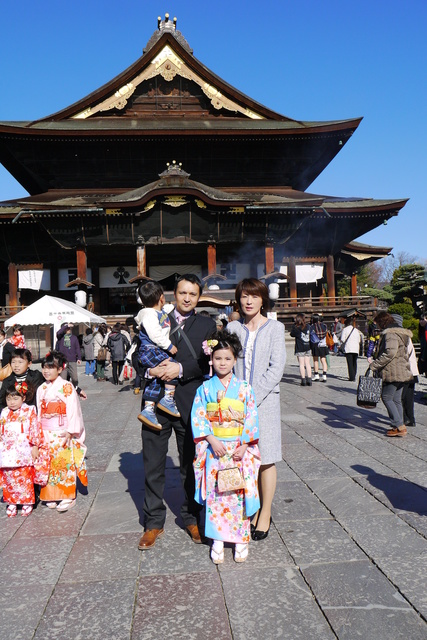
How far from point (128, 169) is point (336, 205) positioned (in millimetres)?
9584

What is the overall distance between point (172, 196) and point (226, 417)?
1767 centimetres

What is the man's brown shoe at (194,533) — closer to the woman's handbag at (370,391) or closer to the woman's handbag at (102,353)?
the woman's handbag at (370,391)

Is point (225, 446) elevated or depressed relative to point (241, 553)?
elevated

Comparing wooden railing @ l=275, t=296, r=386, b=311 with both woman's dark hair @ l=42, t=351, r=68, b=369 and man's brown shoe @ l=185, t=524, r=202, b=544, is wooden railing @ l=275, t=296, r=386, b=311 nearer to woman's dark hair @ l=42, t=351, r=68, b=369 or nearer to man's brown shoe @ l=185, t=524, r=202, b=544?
woman's dark hair @ l=42, t=351, r=68, b=369

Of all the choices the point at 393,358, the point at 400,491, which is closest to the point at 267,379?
the point at 400,491

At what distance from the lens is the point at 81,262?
20.5m

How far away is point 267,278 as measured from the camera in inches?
795

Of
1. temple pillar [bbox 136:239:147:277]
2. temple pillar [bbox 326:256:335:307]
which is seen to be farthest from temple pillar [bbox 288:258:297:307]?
temple pillar [bbox 136:239:147:277]

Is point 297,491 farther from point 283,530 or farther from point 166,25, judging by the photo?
point 166,25

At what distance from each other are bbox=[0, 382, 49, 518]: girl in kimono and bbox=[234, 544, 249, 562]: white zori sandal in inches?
69.7

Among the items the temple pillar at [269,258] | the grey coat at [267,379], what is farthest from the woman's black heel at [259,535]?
the temple pillar at [269,258]

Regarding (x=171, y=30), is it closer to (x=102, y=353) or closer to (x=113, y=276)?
(x=113, y=276)

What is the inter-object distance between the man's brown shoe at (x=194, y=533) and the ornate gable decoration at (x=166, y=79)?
23141 millimetres

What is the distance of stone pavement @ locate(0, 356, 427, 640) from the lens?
91.4 inches
